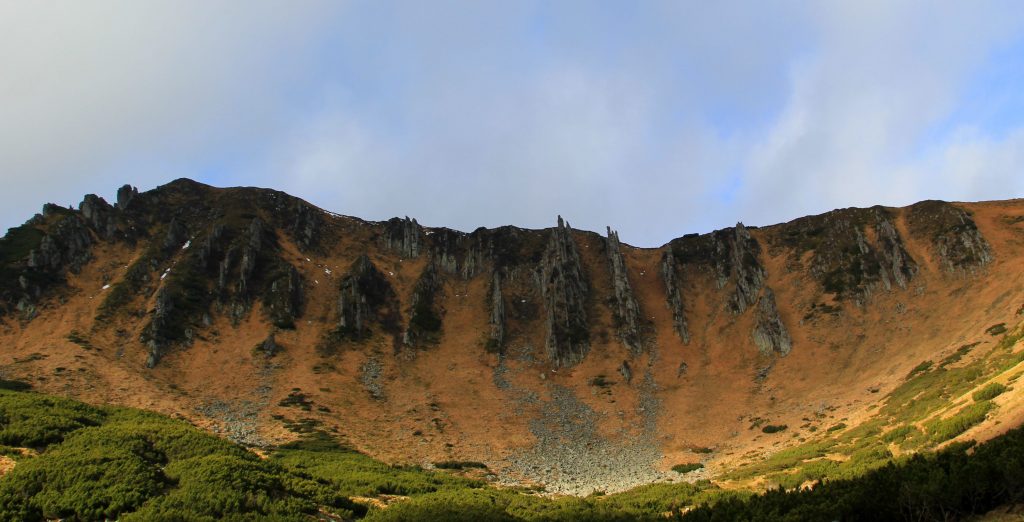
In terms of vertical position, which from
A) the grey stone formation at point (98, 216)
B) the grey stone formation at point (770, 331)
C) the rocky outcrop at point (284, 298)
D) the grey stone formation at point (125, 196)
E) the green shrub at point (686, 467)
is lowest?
the green shrub at point (686, 467)

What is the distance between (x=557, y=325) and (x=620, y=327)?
35.0 ft

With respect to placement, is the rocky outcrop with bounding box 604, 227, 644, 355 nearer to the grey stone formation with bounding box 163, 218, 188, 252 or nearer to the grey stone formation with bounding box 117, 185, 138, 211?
the grey stone formation with bounding box 163, 218, 188, 252

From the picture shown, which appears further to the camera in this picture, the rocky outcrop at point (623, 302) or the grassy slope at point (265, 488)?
the rocky outcrop at point (623, 302)

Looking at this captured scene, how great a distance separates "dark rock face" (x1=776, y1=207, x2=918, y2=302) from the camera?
9400cm

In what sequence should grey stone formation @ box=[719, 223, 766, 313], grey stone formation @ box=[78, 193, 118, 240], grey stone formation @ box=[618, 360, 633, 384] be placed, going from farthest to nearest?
grey stone formation @ box=[78, 193, 118, 240], grey stone formation @ box=[719, 223, 766, 313], grey stone formation @ box=[618, 360, 633, 384]

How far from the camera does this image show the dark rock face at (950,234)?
3484 inches

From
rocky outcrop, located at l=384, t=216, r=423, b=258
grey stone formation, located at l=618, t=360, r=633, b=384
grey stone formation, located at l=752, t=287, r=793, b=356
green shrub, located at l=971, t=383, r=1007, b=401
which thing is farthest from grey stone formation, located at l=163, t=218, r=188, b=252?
green shrub, located at l=971, t=383, r=1007, b=401

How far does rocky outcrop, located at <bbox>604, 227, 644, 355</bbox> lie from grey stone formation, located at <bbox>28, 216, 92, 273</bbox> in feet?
291

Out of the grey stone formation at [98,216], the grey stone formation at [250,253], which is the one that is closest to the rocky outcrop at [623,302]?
the grey stone formation at [250,253]

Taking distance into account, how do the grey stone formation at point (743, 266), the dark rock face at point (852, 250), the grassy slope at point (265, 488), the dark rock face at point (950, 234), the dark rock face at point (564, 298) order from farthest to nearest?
the grey stone formation at point (743, 266) < the dark rock face at point (564, 298) < the dark rock face at point (852, 250) < the dark rock face at point (950, 234) < the grassy slope at point (265, 488)

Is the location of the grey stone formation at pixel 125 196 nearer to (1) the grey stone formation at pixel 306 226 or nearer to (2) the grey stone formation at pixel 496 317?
(1) the grey stone formation at pixel 306 226

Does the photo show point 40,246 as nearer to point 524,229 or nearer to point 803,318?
point 524,229

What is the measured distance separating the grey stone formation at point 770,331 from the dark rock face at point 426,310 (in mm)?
50351

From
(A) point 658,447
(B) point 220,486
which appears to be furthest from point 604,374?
Result: (B) point 220,486
